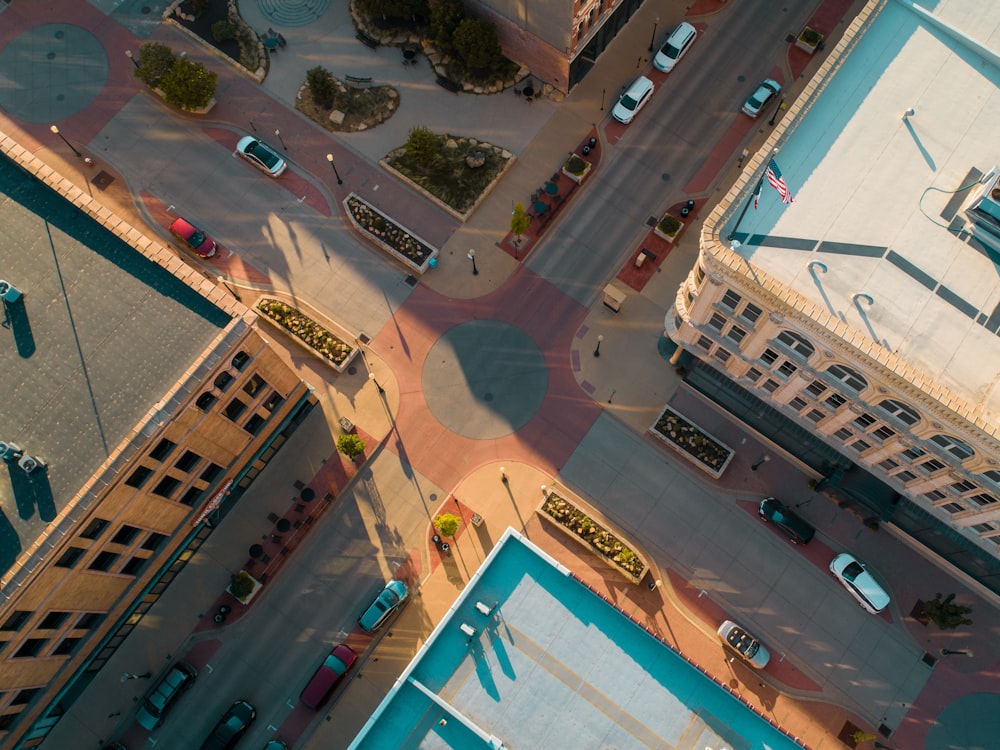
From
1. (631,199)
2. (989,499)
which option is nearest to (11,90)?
(631,199)

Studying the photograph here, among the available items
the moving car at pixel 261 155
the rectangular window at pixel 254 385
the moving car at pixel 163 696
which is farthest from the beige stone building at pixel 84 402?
the moving car at pixel 261 155

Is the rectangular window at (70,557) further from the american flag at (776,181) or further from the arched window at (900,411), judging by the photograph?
the arched window at (900,411)

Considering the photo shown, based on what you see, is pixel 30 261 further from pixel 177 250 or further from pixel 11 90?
pixel 11 90

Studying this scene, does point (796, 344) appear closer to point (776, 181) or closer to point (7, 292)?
point (776, 181)

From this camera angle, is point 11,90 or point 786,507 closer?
point 786,507

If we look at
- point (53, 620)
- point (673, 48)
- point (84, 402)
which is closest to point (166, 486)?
point (84, 402)

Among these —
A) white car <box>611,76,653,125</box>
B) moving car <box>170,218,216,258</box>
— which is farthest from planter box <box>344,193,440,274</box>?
white car <box>611,76,653,125</box>

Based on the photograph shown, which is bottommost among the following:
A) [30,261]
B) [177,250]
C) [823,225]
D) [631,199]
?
[30,261]
